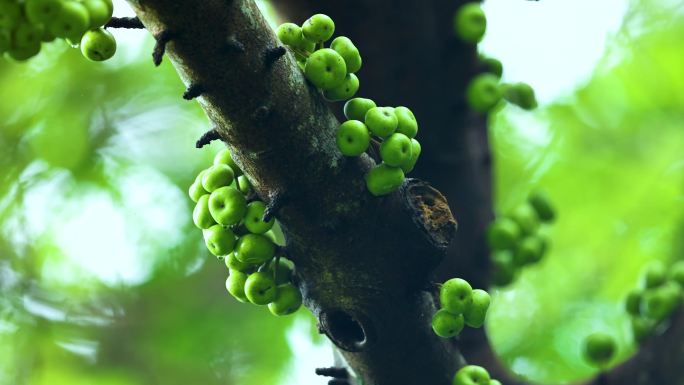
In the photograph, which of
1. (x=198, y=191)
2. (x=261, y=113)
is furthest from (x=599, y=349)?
(x=261, y=113)

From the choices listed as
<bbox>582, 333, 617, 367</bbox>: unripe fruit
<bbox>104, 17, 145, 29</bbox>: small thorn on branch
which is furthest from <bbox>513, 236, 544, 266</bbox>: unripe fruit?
<bbox>104, 17, 145, 29</bbox>: small thorn on branch

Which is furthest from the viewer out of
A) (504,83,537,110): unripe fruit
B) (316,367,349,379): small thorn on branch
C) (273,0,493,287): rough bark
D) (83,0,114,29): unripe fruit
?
(504,83,537,110): unripe fruit

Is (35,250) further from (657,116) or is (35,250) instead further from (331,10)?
(657,116)

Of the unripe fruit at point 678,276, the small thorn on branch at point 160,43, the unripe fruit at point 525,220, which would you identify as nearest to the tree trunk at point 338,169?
the small thorn on branch at point 160,43

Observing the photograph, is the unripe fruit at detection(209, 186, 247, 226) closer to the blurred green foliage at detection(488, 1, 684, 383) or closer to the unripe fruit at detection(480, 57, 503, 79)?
the unripe fruit at detection(480, 57, 503, 79)

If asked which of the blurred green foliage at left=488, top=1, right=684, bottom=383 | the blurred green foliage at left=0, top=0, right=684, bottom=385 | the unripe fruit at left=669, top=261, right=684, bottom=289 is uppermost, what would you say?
the blurred green foliage at left=488, top=1, right=684, bottom=383

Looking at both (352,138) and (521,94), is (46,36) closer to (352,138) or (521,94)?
(352,138)

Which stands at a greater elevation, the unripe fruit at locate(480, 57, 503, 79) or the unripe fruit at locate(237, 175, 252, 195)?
the unripe fruit at locate(480, 57, 503, 79)
